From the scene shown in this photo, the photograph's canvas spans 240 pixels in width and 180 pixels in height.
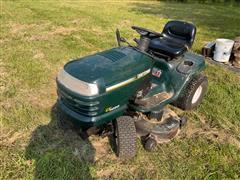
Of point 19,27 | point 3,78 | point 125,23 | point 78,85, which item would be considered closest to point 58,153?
point 78,85

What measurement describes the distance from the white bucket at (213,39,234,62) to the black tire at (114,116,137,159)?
3775 mm

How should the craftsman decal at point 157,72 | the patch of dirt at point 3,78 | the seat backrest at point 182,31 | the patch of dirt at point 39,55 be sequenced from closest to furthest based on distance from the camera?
1. the craftsman decal at point 157,72
2. the seat backrest at point 182,31
3. the patch of dirt at point 3,78
4. the patch of dirt at point 39,55

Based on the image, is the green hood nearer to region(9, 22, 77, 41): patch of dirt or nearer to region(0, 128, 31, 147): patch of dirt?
region(0, 128, 31, 147): patch of dirt

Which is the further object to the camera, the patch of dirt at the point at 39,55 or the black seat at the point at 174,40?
the patch of dirt at the point at 39,55

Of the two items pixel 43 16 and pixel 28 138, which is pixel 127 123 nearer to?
pixel 28 138

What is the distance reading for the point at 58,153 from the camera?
3734 millimetres

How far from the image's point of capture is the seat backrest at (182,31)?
15.3 ft

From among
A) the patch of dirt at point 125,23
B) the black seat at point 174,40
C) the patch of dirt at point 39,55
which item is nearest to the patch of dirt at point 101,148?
the black seat at point 174,40

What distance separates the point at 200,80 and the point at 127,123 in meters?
1.71

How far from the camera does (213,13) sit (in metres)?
14.5

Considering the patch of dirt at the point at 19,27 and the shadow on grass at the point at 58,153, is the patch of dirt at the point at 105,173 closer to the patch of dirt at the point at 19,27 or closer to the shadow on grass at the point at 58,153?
the shadow on grass at the point at 58,153

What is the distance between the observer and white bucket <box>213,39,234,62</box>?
21.1ft

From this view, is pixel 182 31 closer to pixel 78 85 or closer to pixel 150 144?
pixel 150 144

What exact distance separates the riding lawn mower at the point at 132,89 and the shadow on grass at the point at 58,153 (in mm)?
344
